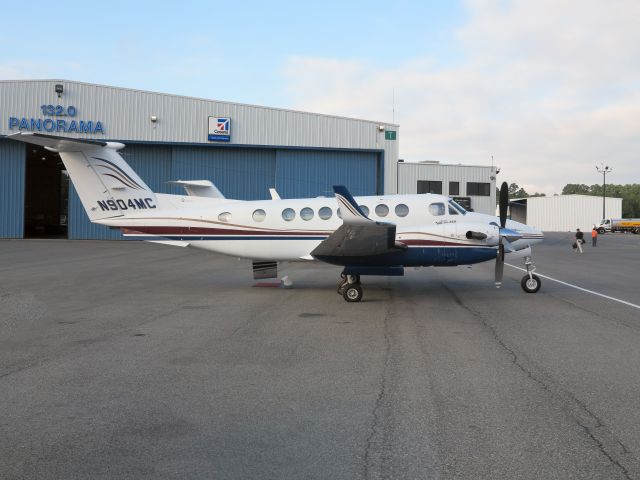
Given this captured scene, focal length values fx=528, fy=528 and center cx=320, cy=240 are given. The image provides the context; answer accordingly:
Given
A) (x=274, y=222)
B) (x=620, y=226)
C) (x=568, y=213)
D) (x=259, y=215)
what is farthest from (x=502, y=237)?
(x=568, y=213)

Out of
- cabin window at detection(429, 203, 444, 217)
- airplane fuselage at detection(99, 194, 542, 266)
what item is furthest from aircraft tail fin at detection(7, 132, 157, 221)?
cabin window at detection(429, 203, 444, 217)

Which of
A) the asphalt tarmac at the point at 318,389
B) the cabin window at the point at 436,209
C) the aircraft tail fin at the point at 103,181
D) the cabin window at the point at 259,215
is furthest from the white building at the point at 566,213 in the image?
the asphalt tarmac at the point at 318,389

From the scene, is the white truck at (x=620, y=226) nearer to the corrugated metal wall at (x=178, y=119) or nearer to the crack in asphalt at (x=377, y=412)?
the corrugated metal wall at (x=178, y=119)

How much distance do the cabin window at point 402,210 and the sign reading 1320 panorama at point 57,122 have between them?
102 feet

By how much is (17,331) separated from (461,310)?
27.4 ft

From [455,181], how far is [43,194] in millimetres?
42643

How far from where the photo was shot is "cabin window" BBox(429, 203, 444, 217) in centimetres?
1366

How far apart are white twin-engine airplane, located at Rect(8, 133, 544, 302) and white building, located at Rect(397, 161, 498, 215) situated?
2890 cm

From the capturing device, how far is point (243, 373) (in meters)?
6.32

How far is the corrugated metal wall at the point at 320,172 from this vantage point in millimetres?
39219

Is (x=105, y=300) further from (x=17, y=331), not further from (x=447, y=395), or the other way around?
(x=447, y=395)

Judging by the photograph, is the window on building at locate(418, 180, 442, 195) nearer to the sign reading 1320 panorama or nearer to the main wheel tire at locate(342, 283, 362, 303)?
the sign reading 1320 panorama

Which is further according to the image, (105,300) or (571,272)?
(571,272)

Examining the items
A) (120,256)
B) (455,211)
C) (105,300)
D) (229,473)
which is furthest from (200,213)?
(120,256)
